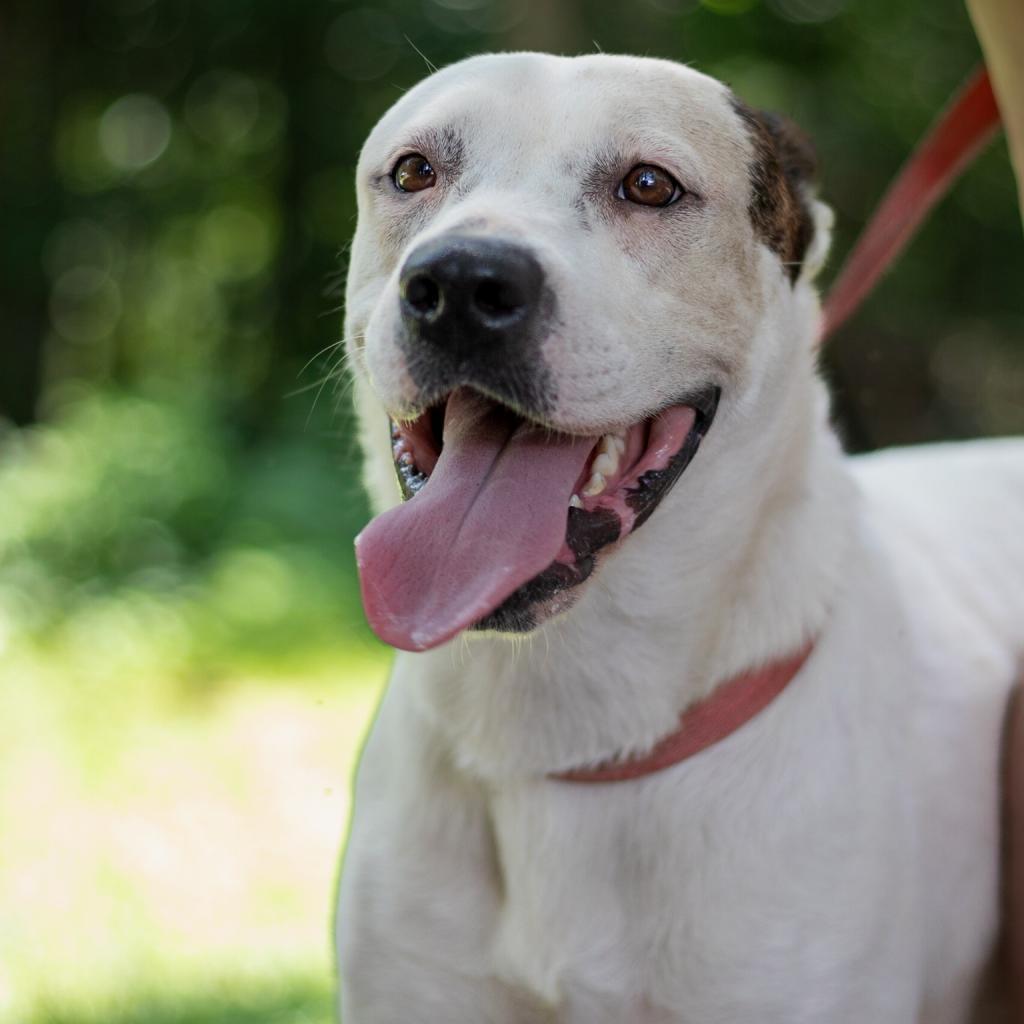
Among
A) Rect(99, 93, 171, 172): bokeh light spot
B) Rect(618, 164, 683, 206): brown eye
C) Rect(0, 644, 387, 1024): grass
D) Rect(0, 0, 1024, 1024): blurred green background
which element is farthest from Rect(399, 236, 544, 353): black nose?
Rect(99, 93, 171, 172): bokeh light spot

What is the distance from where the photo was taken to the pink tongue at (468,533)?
2.24 meters

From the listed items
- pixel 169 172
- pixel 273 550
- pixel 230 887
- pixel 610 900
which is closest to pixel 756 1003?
pixel 610 900

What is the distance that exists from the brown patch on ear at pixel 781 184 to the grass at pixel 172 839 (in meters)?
1.65

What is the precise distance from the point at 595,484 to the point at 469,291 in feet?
1.40

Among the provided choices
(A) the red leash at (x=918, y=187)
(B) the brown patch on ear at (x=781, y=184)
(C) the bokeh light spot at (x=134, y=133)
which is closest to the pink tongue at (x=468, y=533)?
(B) the brown patch on ear at (x=781, y=184)

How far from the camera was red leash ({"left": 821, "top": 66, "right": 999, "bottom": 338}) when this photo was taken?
3.18 meters

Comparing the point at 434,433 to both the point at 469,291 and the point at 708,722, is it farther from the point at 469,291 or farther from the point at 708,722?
the point at 708,722

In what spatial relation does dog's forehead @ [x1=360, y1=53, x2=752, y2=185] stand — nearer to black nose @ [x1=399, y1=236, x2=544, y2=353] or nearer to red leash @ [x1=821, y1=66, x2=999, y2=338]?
black nose @ [x1=399, y1=236, x2=544, y2=353]

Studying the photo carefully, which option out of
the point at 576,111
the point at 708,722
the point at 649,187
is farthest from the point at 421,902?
the point at 576,111

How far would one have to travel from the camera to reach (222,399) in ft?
42.5

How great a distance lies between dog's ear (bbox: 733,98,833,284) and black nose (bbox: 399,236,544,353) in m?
0.67

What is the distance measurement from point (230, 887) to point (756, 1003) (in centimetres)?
264

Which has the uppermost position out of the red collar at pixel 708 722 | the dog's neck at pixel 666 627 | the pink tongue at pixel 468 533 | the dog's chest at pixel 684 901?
the pink tongue at pixel 468 533

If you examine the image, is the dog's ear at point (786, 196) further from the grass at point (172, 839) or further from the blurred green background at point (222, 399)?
the grass at point (172, 839)
